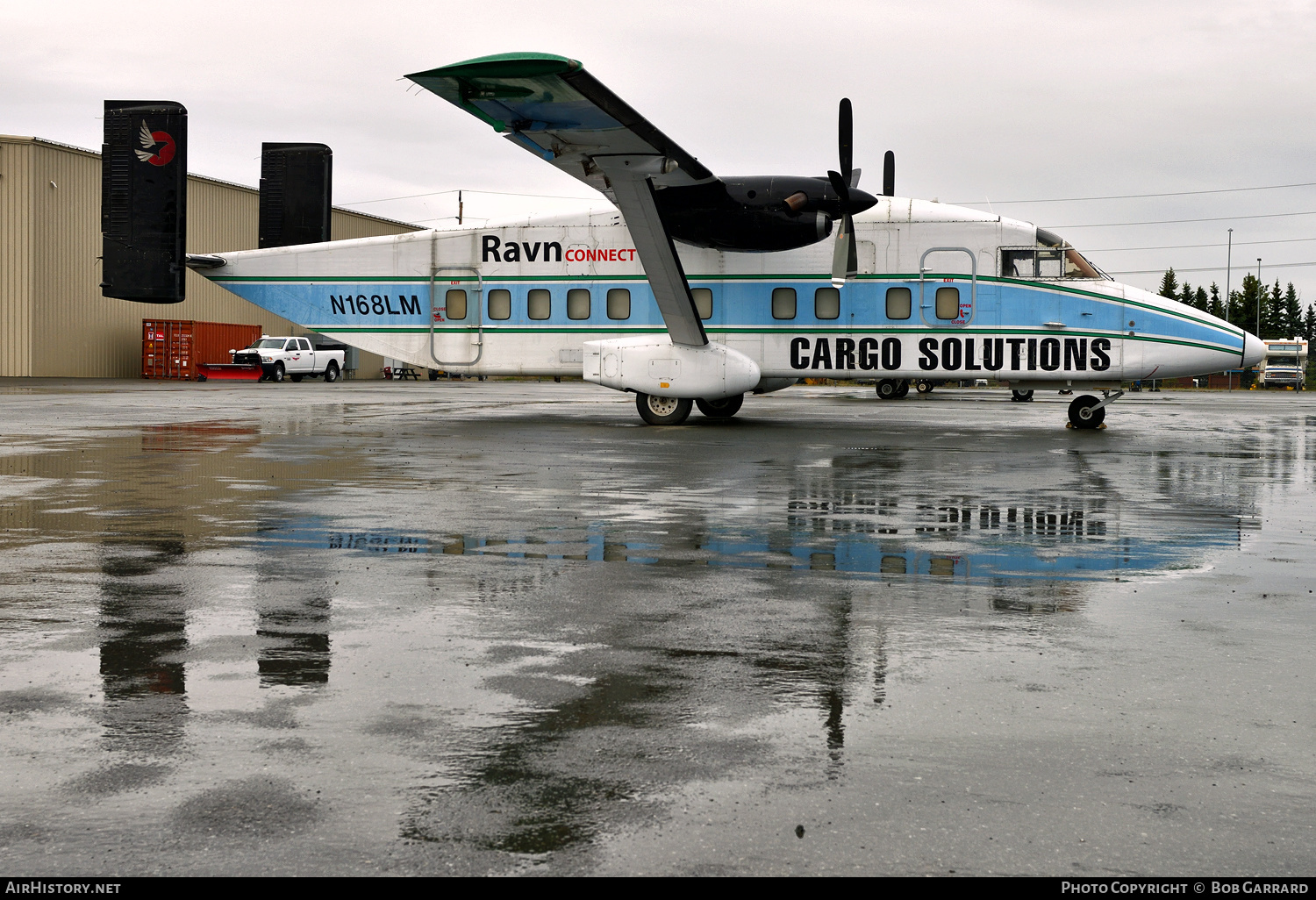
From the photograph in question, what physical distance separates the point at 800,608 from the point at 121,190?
→ 22.7 m

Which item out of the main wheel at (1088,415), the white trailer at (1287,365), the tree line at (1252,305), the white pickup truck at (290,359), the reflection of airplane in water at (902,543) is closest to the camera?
the reflection of airplane in water at (902,543)

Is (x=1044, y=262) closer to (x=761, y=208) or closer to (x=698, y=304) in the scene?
(x=761, y=208)

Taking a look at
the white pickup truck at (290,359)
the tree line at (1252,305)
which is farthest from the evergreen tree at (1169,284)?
the white pickup truck at (290,359)

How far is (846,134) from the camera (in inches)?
803

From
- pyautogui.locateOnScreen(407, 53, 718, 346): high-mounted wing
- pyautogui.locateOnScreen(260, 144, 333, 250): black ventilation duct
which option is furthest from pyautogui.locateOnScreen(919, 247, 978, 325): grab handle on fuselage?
pyautogui.locateOnScreen(260, 144, 333, 250): black ventilation duct

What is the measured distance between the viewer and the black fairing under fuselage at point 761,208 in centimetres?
2050

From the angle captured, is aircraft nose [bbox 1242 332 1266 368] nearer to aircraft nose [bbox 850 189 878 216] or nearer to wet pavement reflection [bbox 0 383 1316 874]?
aircraft nose [bbox 850 189 878 216]

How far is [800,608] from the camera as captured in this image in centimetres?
627

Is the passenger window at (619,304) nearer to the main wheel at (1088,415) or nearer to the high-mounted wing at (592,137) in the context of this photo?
the high-mounted wing at (592,137)

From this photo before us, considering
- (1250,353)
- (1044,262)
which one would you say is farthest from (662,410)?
(1250,353)

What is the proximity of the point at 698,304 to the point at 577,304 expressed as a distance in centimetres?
240

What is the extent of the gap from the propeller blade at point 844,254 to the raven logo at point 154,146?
13.9 metres
